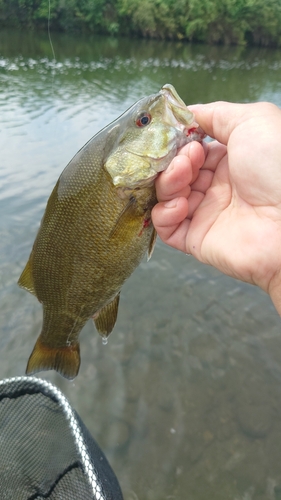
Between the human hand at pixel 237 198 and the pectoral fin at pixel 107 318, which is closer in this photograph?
the human hand at pixel 237 198

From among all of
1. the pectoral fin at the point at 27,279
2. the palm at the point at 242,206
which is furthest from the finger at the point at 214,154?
the pectoral fin at the point at 27,279

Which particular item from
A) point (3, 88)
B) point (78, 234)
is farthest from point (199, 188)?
point (3, 88)

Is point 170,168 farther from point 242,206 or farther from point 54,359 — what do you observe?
point 54,359

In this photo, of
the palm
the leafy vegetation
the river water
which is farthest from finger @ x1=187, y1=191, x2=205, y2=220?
the leafy vegetation

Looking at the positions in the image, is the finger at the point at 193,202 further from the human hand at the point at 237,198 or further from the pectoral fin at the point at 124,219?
the pectoral fin at the point at 124,219

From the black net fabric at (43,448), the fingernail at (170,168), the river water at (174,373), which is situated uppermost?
the fingernail at (170,168)

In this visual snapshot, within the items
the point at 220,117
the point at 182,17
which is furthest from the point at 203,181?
the point at 182,17

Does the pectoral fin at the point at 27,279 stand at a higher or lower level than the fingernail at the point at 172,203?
lower

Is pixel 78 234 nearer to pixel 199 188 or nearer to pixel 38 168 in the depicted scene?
pixel 199 188

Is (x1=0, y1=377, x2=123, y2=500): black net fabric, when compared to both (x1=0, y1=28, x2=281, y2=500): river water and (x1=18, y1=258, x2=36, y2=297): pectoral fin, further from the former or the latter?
(x1=0, y1=28, x2=281, y2=500): river water
